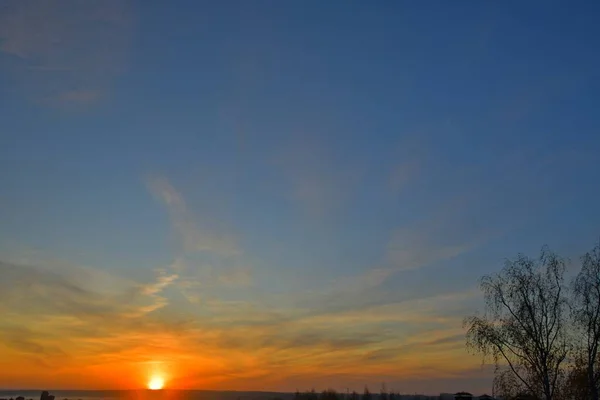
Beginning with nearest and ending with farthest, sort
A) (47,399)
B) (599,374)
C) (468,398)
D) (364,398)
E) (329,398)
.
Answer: (47,399), (599,374), (468,398), (329,398), (364,398)

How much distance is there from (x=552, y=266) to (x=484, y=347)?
8531 mm

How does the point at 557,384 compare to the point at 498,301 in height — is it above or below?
below

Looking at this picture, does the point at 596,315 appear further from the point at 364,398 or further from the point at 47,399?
the point at 364,398

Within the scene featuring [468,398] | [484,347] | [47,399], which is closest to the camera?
[47,399]

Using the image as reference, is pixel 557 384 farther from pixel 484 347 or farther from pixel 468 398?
pixel 468 398

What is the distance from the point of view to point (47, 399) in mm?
38219

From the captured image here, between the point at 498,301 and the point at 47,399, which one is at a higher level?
the point at 498,301

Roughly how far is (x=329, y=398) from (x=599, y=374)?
287 feet

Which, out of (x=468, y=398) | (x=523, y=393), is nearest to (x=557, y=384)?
(x=523, y=393)

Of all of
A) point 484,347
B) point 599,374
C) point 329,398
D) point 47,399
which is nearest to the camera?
point 47,399

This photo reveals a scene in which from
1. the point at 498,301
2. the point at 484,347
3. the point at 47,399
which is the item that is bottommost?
the point at 47,399

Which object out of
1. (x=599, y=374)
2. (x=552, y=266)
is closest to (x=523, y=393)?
(x=599, y=374)

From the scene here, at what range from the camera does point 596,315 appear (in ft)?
152

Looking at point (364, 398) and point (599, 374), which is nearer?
point (599, 374)
